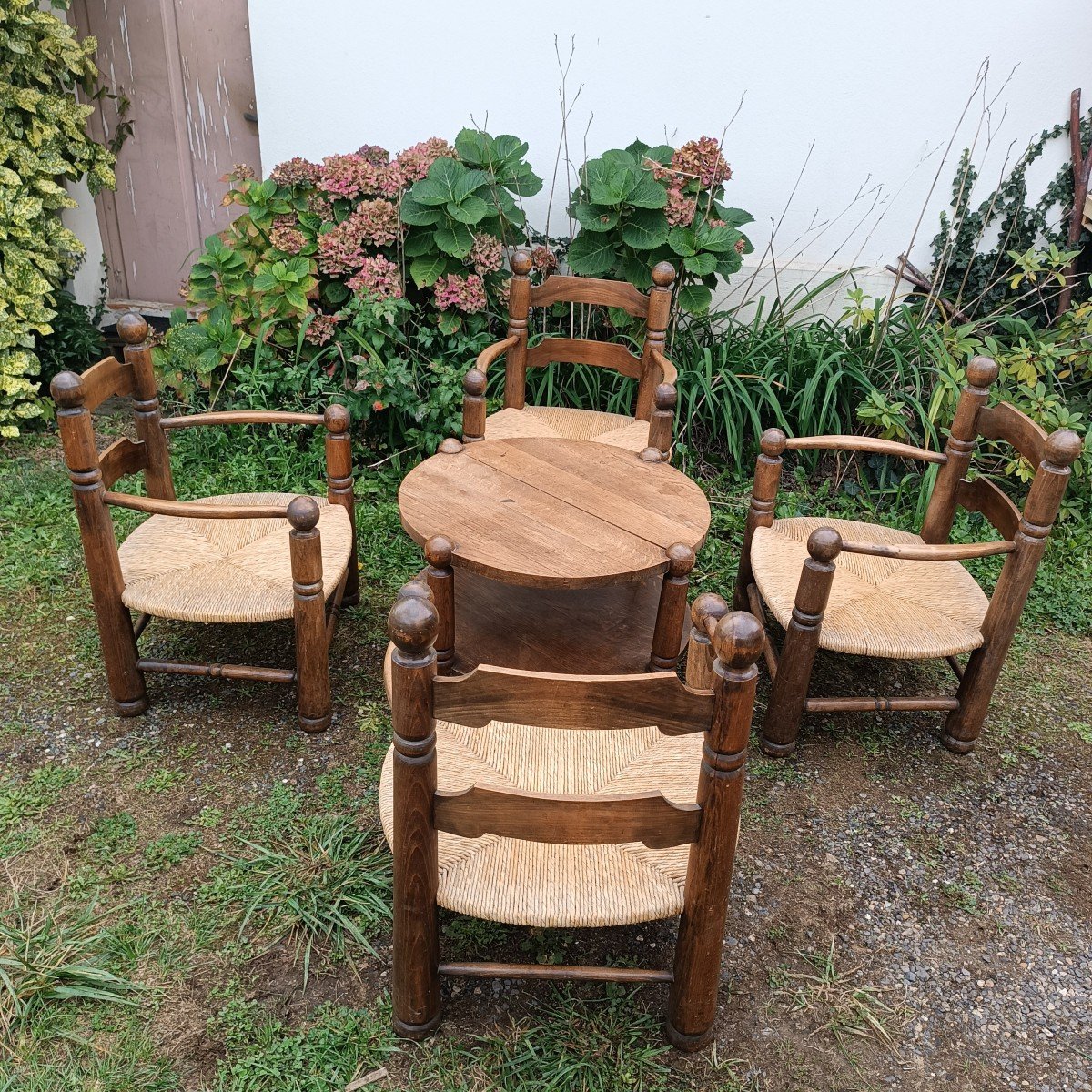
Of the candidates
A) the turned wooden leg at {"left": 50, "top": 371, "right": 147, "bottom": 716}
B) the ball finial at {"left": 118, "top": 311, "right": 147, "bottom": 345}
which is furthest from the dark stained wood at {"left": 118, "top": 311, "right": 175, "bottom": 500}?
the turned wooden leg at {"left": 50, "top": 371, "right": 147, "bottom": 716}

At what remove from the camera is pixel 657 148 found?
4.25 m

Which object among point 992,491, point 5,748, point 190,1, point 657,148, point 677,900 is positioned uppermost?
point 190,1

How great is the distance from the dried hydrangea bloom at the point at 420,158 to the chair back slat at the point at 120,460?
1.88 meters

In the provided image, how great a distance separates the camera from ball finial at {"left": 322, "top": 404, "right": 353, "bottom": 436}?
3094mm

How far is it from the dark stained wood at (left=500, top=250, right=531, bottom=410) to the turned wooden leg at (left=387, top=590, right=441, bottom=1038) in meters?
2.26

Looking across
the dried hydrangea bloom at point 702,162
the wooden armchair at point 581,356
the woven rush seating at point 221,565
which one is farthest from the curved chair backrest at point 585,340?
the woven rush seating at point 221,565

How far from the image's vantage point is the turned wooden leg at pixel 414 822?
1569 millimetres

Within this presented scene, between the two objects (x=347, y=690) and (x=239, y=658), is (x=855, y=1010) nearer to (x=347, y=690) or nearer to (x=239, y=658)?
(x=347, y=690)

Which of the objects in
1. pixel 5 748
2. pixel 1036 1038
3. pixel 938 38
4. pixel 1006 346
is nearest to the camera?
pixel 1036 1038

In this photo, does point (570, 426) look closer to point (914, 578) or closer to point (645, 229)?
point (645, 229)

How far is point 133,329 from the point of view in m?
2.89

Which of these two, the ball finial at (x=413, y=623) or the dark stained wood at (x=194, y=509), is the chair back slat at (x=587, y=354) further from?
the ball finial at (x=413, y=623)

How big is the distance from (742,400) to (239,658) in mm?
2471

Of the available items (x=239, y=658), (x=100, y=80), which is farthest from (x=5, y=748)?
(x=100, y=80)
